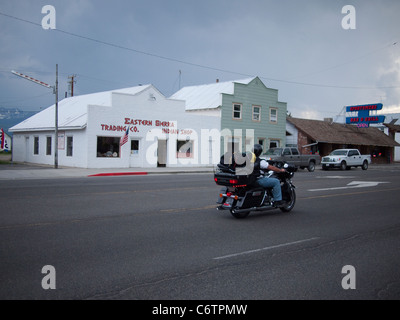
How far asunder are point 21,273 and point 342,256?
16.1 feet

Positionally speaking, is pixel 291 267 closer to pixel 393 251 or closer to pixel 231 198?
pixel 393 251

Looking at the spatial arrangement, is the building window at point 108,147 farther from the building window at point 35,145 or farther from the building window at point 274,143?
the building window at point 274,143

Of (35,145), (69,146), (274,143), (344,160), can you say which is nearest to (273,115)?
(274,143)

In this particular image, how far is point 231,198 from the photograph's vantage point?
943 cm

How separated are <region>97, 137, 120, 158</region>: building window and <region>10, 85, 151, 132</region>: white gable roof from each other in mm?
1795

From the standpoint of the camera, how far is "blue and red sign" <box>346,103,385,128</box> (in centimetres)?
5106

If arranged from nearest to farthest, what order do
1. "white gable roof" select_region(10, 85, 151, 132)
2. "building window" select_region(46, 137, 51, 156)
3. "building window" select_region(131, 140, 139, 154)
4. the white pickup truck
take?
"white gable roof" select_region(10, 85, 151, 132) < "building window" select_region(131, 140, 139, 154) < "building window" select_region(46, 137, 51, 156) < the white pickup truck

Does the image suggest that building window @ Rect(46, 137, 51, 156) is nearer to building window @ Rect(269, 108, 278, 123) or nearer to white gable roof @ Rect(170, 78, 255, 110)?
white gable roof @ Rect(170, 78, 255, 110)

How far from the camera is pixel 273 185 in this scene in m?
9.83

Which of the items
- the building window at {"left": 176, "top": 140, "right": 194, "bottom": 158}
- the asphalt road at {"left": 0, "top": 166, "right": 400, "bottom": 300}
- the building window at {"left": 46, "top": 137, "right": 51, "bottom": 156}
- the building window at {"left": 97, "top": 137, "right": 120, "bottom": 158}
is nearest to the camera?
the asphalt road at {"left": 0, "top": 166, "right": 400, "bottom": 300}

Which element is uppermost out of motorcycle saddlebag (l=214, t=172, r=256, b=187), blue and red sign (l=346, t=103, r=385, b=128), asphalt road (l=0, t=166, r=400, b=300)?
blue and red sign (l=346, t=103, r=385, b=128)

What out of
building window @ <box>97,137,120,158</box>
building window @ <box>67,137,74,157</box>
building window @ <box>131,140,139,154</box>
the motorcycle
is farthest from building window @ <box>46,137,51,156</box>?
the motorcycle

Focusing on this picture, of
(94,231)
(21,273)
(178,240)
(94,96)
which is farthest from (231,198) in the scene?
(94,96)
